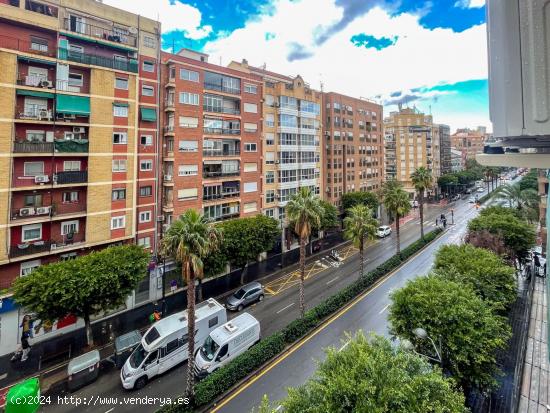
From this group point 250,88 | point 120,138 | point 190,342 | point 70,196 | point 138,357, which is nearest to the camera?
point 190,342

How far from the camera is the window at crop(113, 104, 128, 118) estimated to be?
91.9ft

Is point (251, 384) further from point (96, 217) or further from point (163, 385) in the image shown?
point (96, 217)

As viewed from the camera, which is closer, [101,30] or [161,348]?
[161,348]

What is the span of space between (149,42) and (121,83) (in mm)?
5645

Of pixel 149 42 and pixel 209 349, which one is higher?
pixel 149 42

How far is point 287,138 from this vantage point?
1766 inches

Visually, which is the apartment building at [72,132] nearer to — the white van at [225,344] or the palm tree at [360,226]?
the white van at [225,344]

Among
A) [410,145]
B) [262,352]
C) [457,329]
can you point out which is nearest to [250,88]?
[262,352]

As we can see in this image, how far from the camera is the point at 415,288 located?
16562 millimetres

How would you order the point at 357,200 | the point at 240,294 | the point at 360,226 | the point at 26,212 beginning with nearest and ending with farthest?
the point at 26,212 < the point at 240,294 < the point at 360,226 < the point at 357,200

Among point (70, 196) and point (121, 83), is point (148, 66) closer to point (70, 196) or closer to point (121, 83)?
point (121, 83)

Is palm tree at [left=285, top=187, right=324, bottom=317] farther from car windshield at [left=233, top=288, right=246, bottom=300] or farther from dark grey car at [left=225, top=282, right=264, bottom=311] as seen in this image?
car windshield at [left=233, top=288, right=246, bottom=300]

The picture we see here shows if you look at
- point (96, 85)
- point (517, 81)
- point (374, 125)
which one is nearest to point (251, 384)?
point (517, 81)

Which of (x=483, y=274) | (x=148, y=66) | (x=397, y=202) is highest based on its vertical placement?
(x=148, y=66)
